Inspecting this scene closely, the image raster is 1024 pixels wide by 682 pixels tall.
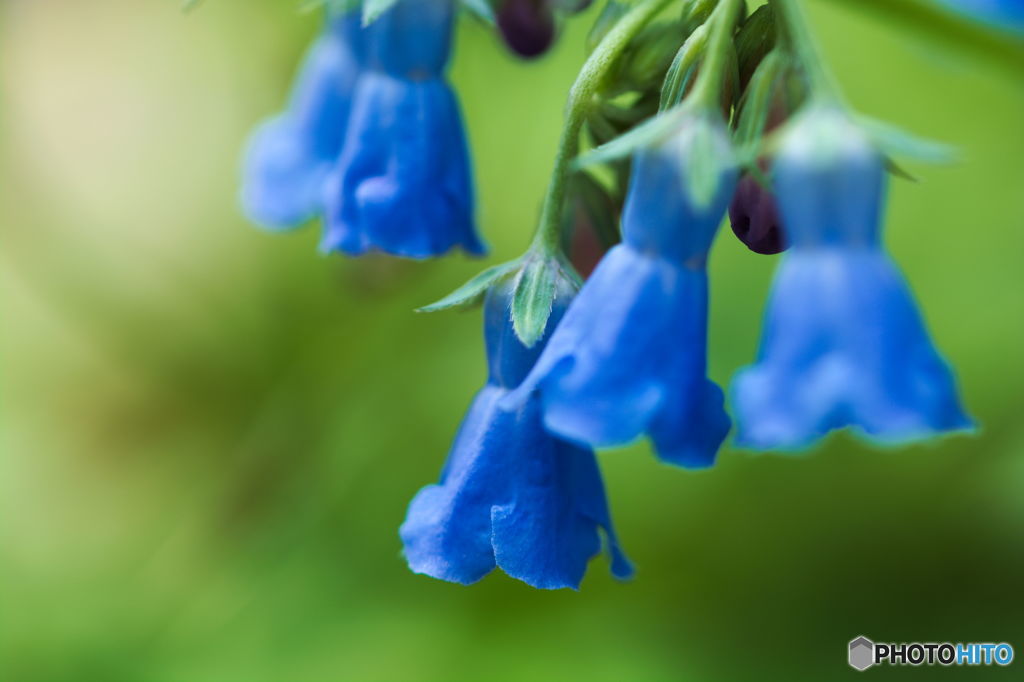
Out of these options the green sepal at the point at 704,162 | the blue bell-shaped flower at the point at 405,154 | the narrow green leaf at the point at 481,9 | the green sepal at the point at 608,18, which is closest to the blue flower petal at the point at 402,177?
the blue bell-shaped flower at the point at 405,154

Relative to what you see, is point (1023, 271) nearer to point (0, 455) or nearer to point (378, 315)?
point (378, 315)

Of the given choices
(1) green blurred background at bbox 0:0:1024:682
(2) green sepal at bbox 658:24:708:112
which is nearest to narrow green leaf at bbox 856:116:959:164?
(2) green sepal at bbox 658:24:708:112

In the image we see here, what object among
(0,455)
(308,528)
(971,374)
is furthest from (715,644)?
(0,455)

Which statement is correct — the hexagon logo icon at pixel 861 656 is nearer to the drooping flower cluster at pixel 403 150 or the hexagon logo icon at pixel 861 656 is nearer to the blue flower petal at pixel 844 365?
the drooping flower cluster at pixel 403 150

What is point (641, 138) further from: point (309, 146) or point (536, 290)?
point (309, 146)

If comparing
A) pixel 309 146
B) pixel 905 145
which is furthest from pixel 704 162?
pixel 309 146

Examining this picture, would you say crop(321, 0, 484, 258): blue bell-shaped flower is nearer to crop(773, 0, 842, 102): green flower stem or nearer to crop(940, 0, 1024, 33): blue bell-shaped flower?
crop(773, 0, 842, 102): green flower stem

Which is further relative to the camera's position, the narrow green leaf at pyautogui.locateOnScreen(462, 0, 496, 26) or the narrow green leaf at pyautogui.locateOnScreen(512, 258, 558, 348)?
the narrow green leaf at pyautogui.locateOnScreen(462, 0, 496, 26)
